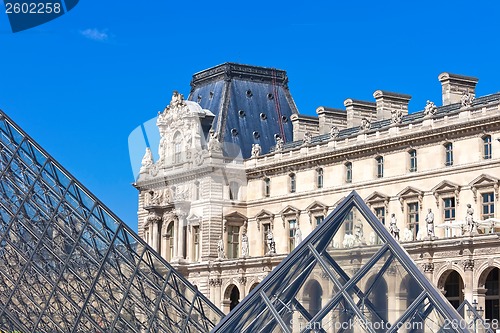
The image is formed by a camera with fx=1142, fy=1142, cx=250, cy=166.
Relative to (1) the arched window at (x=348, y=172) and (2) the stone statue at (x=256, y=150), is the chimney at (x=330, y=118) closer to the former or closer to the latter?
(2) the stone statue at (x=256, y=150)

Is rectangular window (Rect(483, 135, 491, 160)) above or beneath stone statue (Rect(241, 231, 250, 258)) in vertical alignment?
above

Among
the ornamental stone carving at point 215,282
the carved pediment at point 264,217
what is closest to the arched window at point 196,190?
the carved pediment at point 264,217

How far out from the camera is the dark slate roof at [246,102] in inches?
2805

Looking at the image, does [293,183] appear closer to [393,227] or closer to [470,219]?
[393,227]

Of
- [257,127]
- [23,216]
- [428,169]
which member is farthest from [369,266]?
[257,127]

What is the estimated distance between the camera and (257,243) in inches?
2603

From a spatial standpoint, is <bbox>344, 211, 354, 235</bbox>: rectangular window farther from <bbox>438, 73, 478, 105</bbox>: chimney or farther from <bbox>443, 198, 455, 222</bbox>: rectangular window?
<bbox>438, 73, 478, 105</bbox>: chimney

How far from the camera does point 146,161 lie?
73.9 m

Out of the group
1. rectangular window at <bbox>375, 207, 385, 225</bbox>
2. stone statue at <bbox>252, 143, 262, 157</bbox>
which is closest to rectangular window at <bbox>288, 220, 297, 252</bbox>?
stone statue at <bbox>252, 143, 262, 157</bbox>

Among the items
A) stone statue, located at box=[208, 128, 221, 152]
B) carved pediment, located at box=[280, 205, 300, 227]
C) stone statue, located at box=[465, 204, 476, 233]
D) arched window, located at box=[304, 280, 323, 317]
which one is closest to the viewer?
arched window, located at box=[304, 280, 323, 317]

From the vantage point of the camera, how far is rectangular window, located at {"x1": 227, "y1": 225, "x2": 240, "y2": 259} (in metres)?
67.4

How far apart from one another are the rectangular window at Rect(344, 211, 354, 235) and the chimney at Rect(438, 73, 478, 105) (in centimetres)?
3482

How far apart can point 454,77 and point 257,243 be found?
17.3 meters

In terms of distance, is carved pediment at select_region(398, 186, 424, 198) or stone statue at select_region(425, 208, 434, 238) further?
carved pediment at select_region(398, 186, 424, 198)
